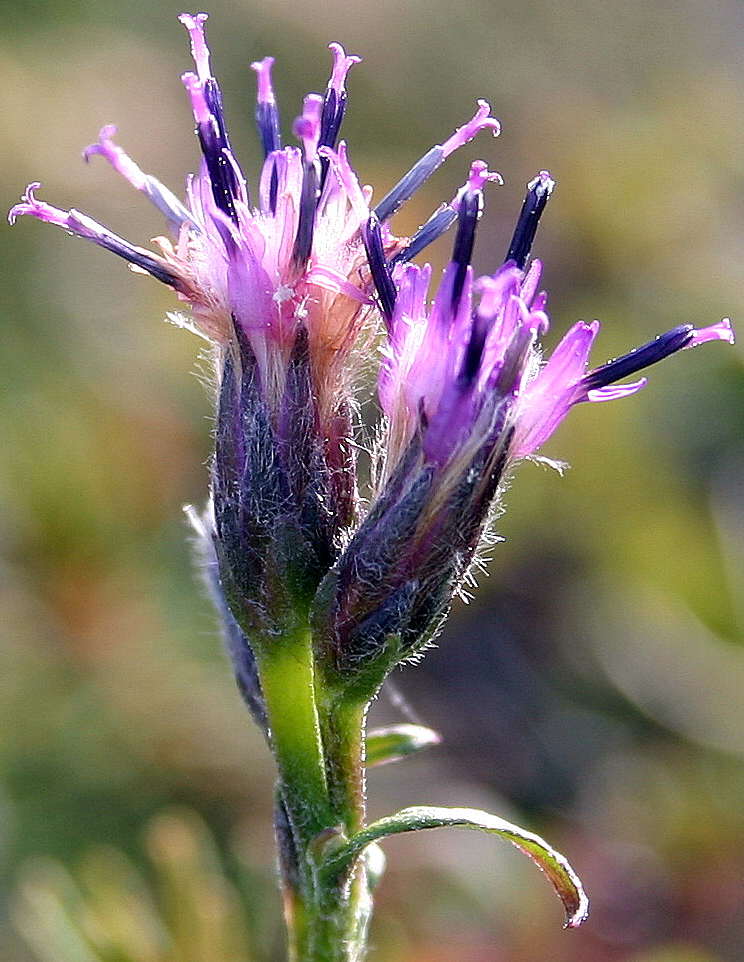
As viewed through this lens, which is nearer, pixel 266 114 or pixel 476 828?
pixel 476 828

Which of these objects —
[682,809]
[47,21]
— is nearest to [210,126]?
[682,809]

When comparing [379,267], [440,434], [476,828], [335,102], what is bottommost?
[476,828]

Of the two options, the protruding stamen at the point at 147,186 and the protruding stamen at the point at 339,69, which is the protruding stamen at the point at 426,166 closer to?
the protruding stamen at the point at 339,69

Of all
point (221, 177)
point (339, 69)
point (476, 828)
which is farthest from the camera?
point (339, 69)

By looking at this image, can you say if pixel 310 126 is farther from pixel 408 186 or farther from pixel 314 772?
pixel 314 772

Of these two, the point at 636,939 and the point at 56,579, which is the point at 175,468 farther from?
the point at 636,939

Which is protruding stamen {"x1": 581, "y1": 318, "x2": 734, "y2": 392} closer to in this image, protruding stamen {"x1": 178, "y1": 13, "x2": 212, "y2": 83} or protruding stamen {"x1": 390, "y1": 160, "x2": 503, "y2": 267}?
protruding stamen {"x1": 390, "y1": 160, "x2": 503, "y2": 267}

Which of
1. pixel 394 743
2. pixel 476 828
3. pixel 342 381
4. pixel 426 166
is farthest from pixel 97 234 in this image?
pixel 476 828

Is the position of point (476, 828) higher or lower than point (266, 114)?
lower
